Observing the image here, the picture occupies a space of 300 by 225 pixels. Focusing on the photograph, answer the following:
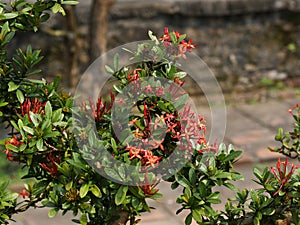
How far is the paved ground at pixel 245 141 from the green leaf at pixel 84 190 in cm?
222

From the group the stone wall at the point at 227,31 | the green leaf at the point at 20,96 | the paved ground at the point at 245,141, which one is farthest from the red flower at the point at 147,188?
the stone wall at the point at 227,31

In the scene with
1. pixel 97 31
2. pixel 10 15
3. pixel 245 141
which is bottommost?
pixel 10 15

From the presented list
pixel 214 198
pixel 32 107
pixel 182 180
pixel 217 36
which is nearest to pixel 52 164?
pixel 32 107

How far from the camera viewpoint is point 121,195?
6.55 feet

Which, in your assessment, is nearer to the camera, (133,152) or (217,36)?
(133,152)

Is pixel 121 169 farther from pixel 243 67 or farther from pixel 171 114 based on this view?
pixel 243 67

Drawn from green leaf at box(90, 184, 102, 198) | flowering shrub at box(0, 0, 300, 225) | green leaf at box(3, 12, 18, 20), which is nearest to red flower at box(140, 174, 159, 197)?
flowering shrub at box(0, 0, 300, 225)

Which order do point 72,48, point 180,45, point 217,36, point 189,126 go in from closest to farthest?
1. point 189,126
2. point 180,45
3. point 72,48
4. point 217,36

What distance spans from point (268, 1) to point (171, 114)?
17.0 feet

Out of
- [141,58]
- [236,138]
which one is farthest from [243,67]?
[141,58]

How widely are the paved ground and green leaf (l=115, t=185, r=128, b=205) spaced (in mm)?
2238

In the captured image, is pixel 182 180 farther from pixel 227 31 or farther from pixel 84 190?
pixel 227 31

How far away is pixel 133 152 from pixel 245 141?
394 cm

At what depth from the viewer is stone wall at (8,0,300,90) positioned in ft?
21.8
